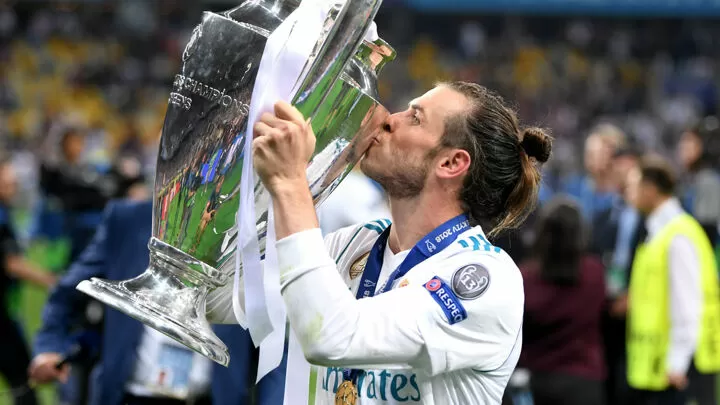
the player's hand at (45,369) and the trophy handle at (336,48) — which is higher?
the trophy handle at (336,48)

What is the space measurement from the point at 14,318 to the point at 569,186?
11430 mm

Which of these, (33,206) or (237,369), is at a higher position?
(237,369)

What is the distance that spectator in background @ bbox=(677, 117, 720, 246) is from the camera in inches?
259

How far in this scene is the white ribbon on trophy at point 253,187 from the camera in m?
1.88

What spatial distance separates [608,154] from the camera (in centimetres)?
814

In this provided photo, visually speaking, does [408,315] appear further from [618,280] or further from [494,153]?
[618,280]

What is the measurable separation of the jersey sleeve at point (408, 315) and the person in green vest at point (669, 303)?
149 inches

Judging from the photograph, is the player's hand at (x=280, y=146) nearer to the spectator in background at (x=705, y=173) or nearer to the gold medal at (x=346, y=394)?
the gold medal at (x=346, y=394)

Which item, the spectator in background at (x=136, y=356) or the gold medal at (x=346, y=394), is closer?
the gold medal at (x=346, y=394)

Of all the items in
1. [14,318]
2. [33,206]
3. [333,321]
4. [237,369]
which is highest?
[333,321]

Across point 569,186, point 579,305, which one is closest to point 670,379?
point 579,305

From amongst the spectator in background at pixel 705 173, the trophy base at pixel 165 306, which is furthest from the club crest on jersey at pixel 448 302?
the spectator in background at pixel 705 173

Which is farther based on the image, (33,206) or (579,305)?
(33,206)

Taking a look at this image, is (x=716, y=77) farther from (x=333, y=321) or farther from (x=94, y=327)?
(x=333, y=321)
